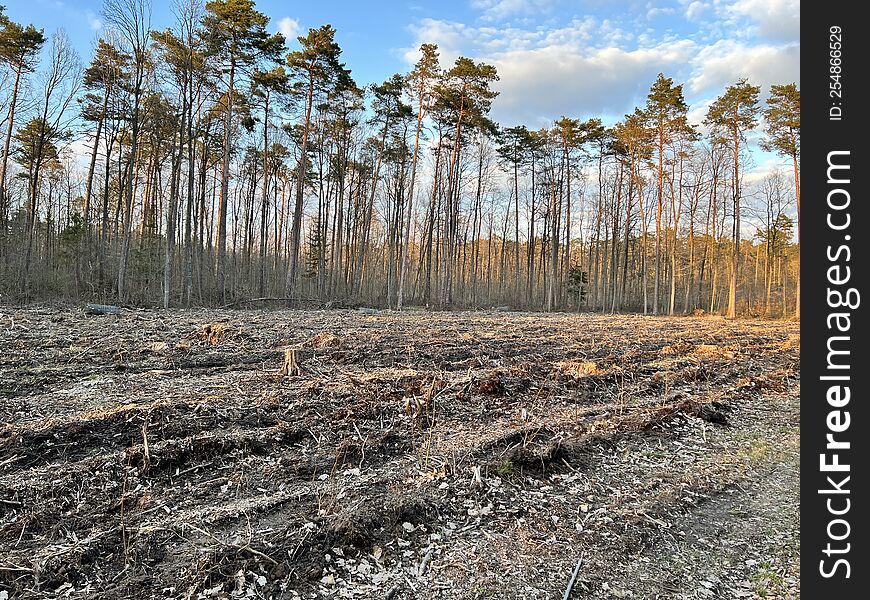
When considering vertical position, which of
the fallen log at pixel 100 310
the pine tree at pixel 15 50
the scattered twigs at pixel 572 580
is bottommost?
the scattered twigs at pixel 572 580

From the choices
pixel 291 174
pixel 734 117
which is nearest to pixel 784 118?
pixel 734 117

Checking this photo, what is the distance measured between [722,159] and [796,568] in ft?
100

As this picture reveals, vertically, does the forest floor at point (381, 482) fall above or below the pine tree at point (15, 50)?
below

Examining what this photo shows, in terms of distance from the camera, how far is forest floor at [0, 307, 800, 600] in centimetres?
231

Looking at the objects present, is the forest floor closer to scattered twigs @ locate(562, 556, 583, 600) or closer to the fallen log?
scattered twigs @ locate(562, 556, 583, 600)

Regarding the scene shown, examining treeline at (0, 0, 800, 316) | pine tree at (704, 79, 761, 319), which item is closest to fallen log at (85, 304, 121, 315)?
treeline at (0, 0, 800, 316)

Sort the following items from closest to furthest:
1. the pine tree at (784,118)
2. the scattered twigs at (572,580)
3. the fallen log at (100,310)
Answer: the scattered twigs at (572,580) < the fallen log at (100,310) < the pine tree at (784,118)

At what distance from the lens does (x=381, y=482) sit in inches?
129

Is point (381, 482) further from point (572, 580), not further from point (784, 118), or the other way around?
point (784, 118)

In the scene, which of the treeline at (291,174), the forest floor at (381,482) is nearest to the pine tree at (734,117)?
the treeline at (291,174)

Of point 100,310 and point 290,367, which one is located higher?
point 100,310

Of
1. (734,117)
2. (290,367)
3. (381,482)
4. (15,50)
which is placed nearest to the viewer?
(381,482)

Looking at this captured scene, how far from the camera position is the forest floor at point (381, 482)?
2312 mm

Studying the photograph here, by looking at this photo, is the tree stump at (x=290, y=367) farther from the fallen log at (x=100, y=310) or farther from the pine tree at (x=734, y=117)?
the pine tree at (x=734, y=117)
